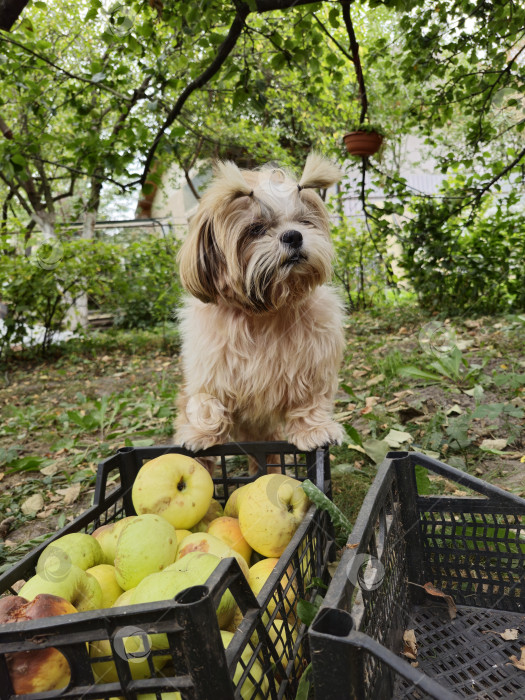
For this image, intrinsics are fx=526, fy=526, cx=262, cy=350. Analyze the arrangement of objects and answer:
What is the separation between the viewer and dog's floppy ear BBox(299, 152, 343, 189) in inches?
81.3

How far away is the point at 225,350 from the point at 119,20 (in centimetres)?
230

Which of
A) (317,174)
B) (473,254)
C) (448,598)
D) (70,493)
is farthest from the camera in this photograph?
(473,254)

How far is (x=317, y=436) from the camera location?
195 cm

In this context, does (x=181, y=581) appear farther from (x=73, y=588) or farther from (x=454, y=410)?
(x=454, y=410)

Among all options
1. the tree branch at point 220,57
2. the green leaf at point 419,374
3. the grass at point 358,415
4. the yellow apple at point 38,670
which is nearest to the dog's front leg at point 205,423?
the grass at point 358,415

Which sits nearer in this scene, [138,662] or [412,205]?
[138,662]

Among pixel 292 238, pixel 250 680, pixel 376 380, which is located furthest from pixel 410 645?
pixel 376 380

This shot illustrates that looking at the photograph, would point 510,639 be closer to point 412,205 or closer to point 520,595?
point 520,595

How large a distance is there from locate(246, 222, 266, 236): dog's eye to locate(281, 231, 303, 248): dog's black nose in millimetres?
103

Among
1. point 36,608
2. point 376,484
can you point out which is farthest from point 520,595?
point 36,608

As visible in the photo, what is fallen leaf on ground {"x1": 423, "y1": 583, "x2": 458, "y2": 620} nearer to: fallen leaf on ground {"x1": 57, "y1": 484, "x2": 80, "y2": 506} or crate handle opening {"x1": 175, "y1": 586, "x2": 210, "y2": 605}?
crate handle opening {"x1": 175, "y1": 586, "x2": 210, "y2": 605}

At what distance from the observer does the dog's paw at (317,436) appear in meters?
1.88

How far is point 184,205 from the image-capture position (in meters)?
21.0

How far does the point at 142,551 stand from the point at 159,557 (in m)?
0.05
